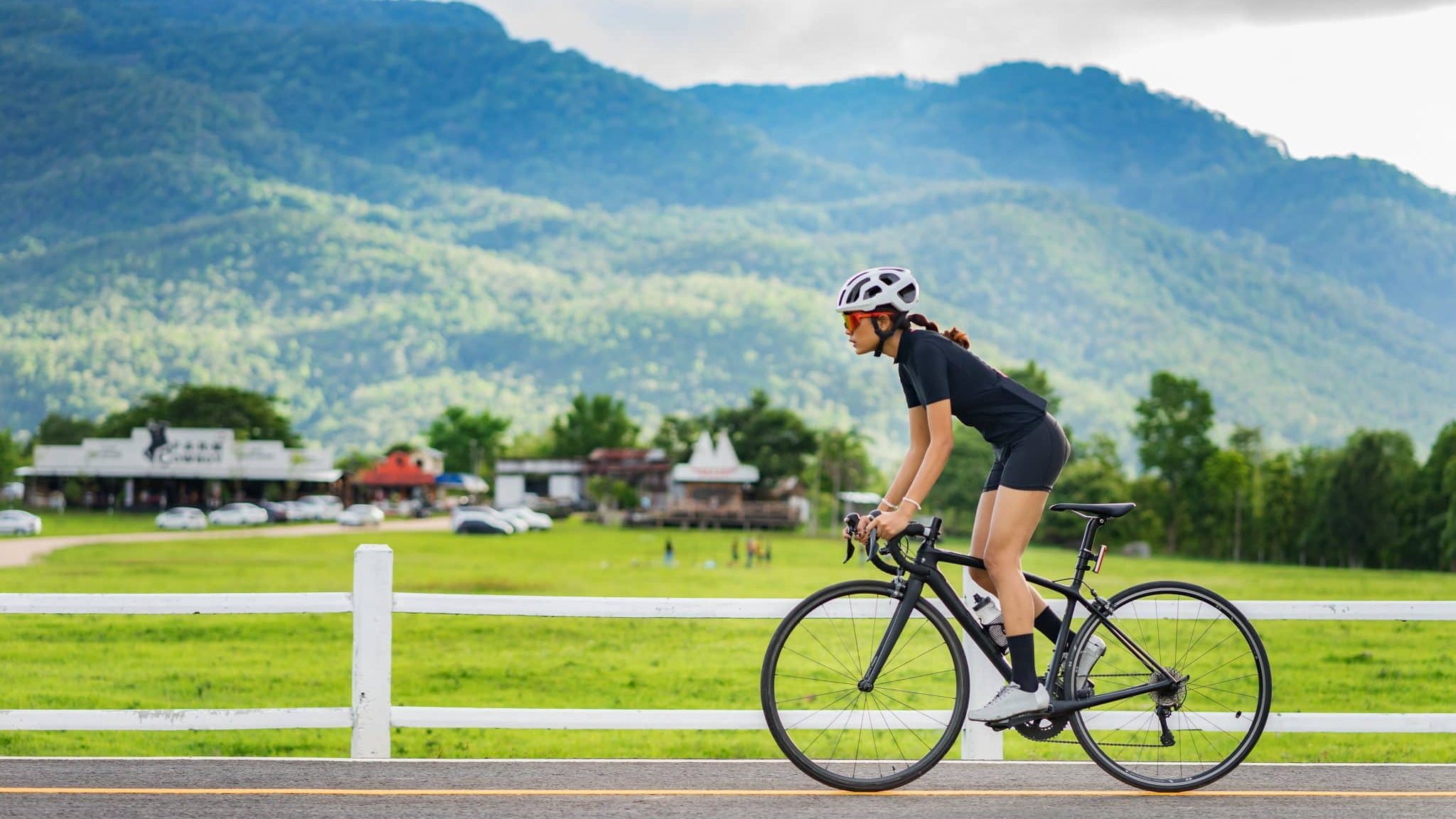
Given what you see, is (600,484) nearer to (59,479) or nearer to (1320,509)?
(59,479)

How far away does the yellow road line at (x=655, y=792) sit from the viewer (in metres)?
6.68

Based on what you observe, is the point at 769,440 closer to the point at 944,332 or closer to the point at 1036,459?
the point at 944,332

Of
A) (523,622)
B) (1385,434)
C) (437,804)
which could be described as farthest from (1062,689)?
(1385,434)

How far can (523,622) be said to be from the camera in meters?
31.4

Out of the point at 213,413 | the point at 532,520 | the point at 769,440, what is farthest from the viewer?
the point at 213,413

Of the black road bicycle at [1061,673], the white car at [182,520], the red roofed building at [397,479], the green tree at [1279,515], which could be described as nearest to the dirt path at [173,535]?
the white car at [182,520]

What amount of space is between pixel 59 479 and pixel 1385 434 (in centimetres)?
10926

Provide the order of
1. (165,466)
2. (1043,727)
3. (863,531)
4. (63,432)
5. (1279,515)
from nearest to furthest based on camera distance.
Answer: (863,531) → (1043,727) → (1279,515) → (165,466) → (63,432)

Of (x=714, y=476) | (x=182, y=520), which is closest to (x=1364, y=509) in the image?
(x=714, y=476)

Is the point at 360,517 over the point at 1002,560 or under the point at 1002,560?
under

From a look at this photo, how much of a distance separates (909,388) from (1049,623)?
1354 mm

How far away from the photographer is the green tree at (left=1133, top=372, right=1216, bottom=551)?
375 ft

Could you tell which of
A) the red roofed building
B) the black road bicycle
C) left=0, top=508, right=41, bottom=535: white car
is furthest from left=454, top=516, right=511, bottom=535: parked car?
the black road bicycle

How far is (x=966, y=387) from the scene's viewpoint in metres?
6.76
